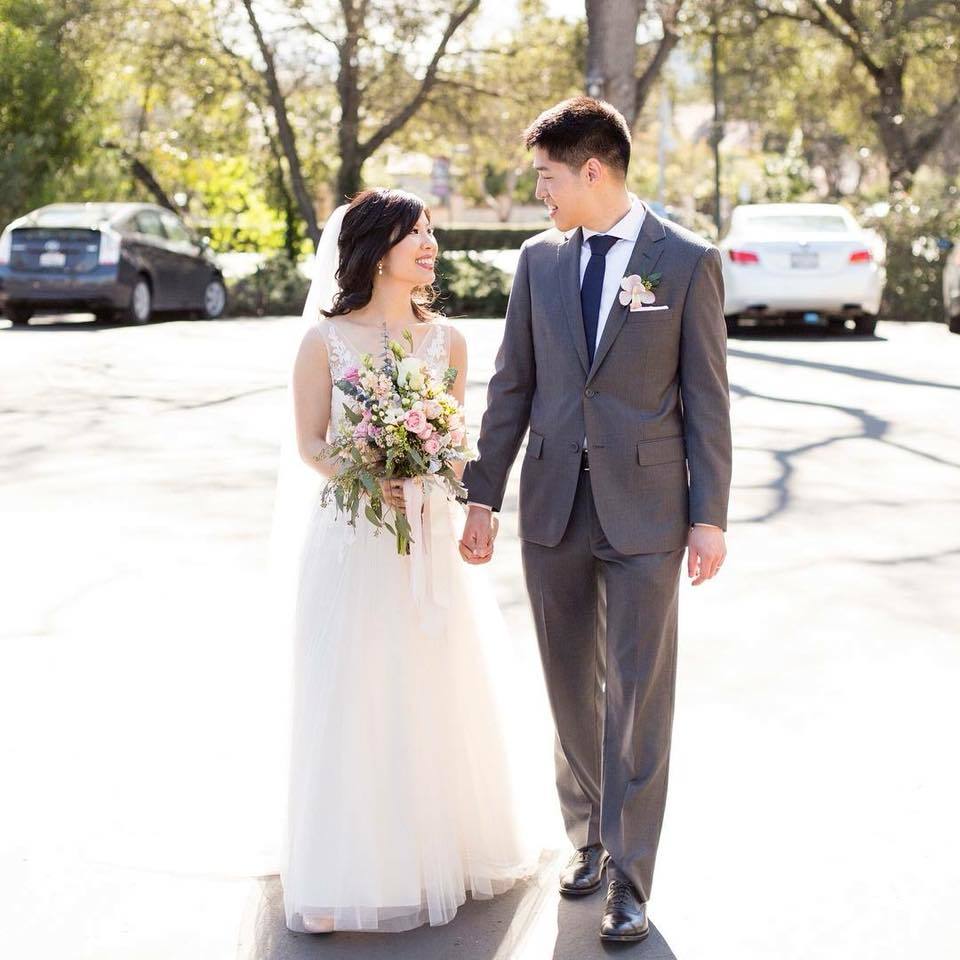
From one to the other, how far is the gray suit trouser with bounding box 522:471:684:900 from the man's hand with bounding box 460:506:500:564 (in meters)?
0.10

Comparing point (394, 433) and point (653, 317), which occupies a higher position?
point (653, 317)

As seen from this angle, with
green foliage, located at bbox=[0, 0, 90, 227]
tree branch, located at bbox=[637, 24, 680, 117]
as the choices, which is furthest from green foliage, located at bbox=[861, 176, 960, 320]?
green foliage, located at bbox=[0, 0, 90, 227]

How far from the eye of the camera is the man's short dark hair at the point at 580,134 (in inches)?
142

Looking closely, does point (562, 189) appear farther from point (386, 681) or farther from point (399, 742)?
point (399, 742)

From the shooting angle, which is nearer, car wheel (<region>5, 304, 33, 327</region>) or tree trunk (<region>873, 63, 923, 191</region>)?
car wheel (<region>5, 304, 33, 327</region>)

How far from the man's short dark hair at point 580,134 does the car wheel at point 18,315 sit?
1777 centimetres

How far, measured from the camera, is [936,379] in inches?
553

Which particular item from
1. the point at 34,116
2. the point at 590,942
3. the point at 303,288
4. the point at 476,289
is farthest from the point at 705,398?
the point at 34,116

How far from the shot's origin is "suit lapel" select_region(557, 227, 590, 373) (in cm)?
371

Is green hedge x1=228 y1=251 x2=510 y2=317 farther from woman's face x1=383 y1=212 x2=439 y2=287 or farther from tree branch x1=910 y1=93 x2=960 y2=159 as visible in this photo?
woman's face x1=383 y1=212 x2=439 y2=287

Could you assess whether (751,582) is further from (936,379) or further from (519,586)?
(936,379)

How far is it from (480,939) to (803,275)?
51.1ft

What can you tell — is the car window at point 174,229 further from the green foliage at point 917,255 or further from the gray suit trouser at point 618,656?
the gray suit trouser at point 618,656

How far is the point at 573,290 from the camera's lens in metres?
3.72
